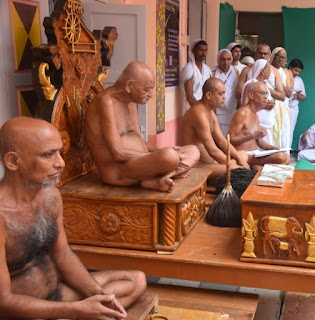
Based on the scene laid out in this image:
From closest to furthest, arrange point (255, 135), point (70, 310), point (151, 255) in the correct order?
point (70, 310)
point (151, 255)
point (255, 135)

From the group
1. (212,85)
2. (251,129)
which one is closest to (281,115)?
(251,129)

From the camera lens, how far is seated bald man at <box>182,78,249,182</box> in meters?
4.01

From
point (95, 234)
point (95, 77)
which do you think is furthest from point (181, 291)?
point (95, 77)

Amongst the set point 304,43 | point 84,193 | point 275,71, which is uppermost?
point 304,43

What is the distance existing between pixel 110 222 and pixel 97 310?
110 centimetres

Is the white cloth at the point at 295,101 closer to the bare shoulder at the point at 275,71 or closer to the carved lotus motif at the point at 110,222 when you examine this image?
the bare shoulder at the point at 275,71

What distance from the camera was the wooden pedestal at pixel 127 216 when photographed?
2.83m

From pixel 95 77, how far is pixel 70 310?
6.95ft

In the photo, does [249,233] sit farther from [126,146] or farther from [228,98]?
[228,98]

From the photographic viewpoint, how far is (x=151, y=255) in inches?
111

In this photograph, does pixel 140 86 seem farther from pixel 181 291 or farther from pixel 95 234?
pixel 181 291

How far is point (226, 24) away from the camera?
9383 mm

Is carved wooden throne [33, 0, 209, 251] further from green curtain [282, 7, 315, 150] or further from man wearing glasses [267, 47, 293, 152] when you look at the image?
green curtain [282, 7, 315, 150]

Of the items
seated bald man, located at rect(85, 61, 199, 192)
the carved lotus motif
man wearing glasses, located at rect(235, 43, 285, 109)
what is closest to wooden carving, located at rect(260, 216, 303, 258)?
seated bald man, located at rect(85, 61, 199, 192)
